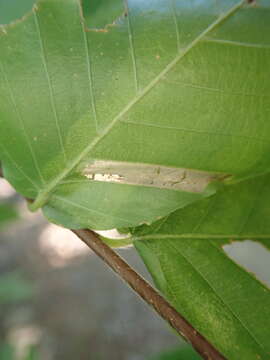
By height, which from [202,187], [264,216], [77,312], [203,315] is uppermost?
[202,187]

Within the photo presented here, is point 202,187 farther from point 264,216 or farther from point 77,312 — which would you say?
point 77,312

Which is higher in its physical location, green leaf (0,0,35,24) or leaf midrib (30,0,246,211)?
green leaf (0,0,35,24)

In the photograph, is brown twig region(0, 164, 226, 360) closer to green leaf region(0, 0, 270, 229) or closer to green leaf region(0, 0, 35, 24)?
green leaf region(0, 0, 270, 229)

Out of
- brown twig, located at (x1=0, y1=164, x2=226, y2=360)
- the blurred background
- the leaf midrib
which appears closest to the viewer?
the leaf midrib

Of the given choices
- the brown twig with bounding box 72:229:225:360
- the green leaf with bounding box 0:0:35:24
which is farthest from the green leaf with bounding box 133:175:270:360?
the green leaf with bounding box 0:0:35:24

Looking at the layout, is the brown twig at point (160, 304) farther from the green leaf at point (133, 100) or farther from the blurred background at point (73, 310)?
the blurred background at point (73, 310)

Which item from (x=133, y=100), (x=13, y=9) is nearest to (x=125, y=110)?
(x=133, y=100)

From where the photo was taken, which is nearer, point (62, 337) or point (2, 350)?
point (2, 350)

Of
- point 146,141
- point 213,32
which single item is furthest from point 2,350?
point 213,32
